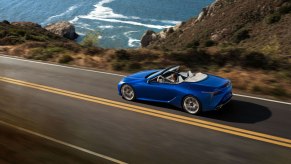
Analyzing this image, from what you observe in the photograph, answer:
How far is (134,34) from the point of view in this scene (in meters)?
99.0

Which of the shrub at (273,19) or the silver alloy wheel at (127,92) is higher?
the shrub at (273,19)

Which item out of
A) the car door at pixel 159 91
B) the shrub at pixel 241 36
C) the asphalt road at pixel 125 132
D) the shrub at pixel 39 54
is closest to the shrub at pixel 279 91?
the asphalt road at pixel 125 132

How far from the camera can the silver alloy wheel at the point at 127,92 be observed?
12.6 metres

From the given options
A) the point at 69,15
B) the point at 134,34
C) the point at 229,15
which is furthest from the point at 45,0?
the point at 229,15

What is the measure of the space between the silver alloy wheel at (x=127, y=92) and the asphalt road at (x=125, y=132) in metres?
0.30

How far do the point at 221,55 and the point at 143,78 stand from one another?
6.12m

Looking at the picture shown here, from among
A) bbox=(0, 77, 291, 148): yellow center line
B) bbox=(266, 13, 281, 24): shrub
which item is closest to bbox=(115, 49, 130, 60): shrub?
bbox=(0, 77, 291, 148): yellow center line

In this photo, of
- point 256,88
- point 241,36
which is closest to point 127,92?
point 256,88

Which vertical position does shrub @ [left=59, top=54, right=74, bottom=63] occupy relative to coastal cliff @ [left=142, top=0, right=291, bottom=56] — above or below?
below

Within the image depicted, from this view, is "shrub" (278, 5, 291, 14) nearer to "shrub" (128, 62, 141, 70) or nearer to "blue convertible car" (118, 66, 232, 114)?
"shrub" (128, 62, 141, 70)

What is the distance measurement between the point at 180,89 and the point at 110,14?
112 m

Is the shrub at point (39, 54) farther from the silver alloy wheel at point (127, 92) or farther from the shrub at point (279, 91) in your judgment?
the shrub at point (279, 91)

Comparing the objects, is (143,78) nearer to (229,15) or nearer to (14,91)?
(14,91)

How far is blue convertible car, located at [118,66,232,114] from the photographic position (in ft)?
35.3
